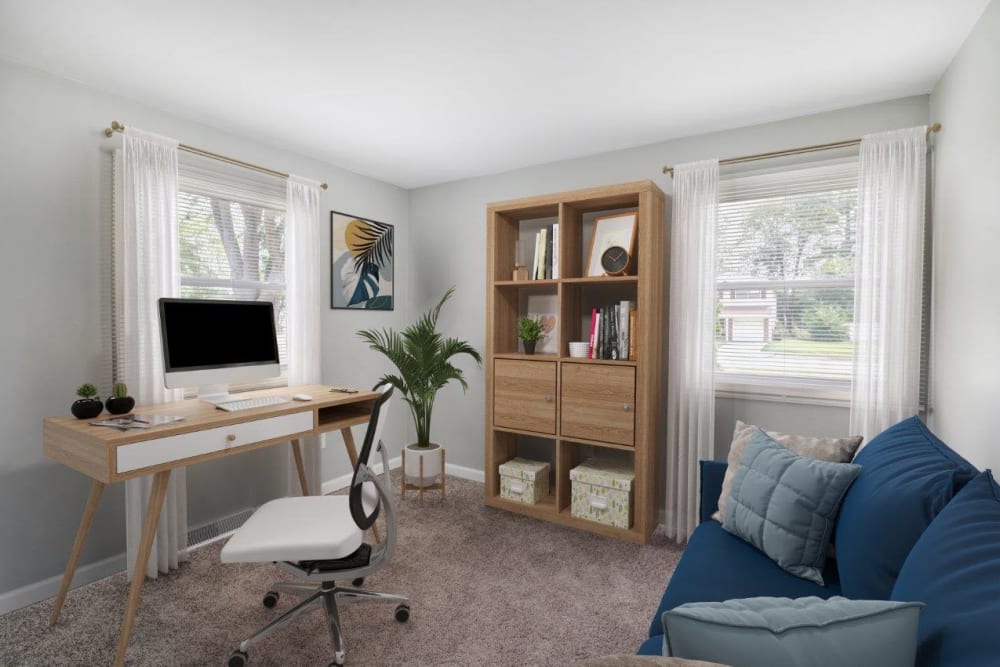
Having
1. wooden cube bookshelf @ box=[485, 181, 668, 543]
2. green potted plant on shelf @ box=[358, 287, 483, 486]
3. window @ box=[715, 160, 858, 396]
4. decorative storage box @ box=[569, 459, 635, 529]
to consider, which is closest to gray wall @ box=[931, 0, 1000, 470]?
window @ box=[715, 160, 858, 396]

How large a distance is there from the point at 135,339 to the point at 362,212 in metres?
1.89

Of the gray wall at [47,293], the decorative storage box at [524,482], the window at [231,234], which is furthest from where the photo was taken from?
the decorative storage box at [524,482]

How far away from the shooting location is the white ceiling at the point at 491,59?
187 centimetres

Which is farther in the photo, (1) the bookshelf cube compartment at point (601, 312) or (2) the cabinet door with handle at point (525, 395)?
(2) the cabinet door with handle at point (525, 395)

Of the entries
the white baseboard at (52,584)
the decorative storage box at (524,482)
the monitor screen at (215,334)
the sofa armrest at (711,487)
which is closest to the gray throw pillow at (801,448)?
the sofa armrest at (711,487)

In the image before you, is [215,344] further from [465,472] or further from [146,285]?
[465,472]

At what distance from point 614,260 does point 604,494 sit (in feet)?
4.66

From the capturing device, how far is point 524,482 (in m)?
3.37

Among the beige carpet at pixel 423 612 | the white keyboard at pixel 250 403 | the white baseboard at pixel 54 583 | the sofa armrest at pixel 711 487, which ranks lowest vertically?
the beige carpet at pixel 423 612

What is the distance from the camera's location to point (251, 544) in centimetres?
181

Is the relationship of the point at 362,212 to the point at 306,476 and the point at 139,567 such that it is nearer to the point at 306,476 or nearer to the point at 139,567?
the point at 306,476

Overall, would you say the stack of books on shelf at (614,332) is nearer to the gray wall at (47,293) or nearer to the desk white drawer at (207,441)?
the desk white drawer at (207,441)

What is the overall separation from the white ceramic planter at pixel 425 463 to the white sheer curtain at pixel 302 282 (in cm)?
78

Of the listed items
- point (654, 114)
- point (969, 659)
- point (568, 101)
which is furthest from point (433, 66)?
point (969, 659)
